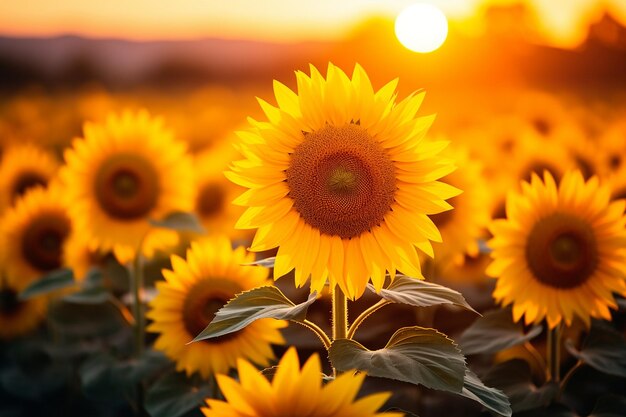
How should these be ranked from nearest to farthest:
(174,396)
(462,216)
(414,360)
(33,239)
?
1. (414,360)
2. (174,396)
3. (462,216)
4. (33,239)

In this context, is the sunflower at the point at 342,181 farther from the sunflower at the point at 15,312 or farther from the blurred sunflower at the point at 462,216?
the sunflower at the point at 15,312

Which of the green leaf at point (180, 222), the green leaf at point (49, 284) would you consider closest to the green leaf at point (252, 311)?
the green leaf at point (180, 222)

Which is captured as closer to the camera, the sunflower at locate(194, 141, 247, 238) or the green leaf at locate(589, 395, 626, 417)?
the green leaf at locate(589, 395, 626, 417)

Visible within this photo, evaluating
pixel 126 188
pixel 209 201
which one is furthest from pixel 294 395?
pixel 209 201

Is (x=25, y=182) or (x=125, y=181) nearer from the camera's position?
(x=125, y=181)

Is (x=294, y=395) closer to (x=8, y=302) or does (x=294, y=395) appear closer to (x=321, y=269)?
(x=321, y=269)

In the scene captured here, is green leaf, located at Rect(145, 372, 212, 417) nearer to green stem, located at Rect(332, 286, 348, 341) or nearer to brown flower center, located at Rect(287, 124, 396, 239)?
green stem, located at Rect(332, 286, 348, 341)

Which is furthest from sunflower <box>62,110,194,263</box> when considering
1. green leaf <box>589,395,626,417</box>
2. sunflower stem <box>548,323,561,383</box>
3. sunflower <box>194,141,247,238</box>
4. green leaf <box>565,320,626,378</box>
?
green leaf <box>589,395,626,417</box>
